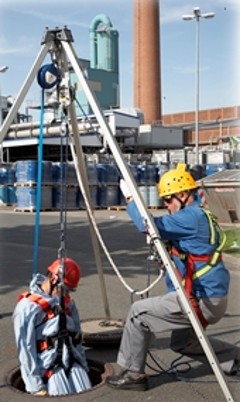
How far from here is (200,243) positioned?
13.5 feet

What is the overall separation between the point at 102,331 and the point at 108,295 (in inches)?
74.8

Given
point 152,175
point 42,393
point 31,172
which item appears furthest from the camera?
point 152,175

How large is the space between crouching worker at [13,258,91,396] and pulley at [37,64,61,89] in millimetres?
1464

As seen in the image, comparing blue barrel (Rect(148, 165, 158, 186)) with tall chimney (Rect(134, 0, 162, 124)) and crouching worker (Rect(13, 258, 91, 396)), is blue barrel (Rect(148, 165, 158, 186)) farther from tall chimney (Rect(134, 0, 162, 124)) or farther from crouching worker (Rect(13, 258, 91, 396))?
tall chimney (Rect(134, 0, 162, 124))

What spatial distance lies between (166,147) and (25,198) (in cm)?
2900

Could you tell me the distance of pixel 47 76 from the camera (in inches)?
175

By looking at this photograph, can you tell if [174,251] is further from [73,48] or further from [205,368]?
[73,48]

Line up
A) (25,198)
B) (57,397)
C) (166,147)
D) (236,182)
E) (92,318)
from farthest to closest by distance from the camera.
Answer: (166,147)
(25,198)
(236,182)
(92,318)
(57,397)

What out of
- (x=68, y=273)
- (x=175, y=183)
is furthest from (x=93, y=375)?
(x=175, y=183)

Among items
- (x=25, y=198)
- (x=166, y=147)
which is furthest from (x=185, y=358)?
(x=166, y=147)

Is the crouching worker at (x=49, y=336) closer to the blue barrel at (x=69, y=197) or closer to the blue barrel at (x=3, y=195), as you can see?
the blue barrel at (x=69, y=197)

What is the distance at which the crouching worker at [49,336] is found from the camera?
161 inches

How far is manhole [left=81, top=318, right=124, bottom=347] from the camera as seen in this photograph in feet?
17.2

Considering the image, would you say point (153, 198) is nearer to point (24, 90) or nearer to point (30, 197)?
point (30, 197)
